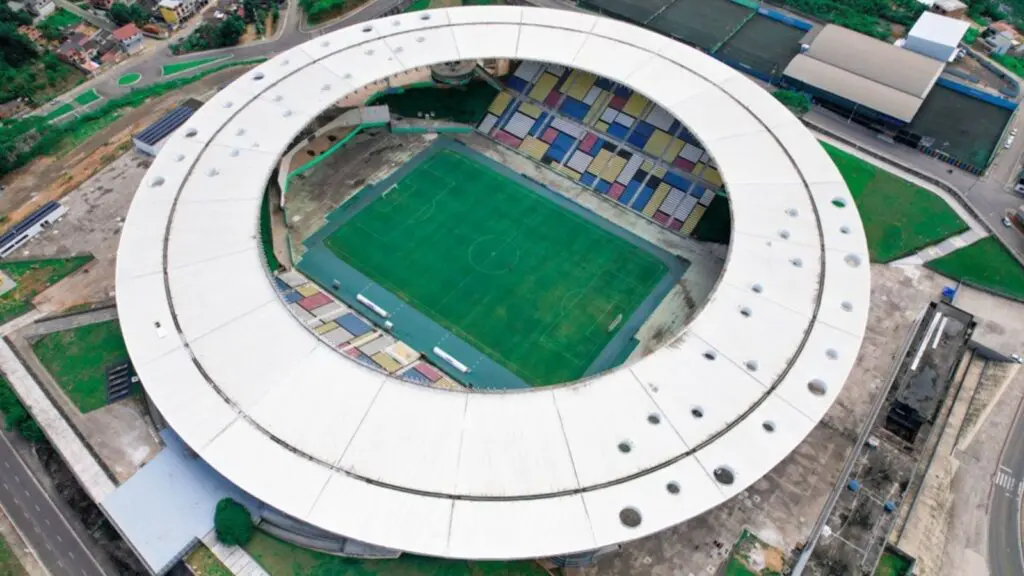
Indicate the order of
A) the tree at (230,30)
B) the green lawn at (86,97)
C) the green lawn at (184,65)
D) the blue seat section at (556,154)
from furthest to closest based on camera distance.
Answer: the tree at (230,30), the green lawn at (184,65), the green lawn at (86,97), the blue seat section at (556,154)

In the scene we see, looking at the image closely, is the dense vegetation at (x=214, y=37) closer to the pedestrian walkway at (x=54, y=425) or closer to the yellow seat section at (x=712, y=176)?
the pedestrian walkway at (x=54, y=425)

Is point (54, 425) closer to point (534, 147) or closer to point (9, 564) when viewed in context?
point (9, 564)

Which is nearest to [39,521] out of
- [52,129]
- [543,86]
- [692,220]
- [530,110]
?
[52,129]

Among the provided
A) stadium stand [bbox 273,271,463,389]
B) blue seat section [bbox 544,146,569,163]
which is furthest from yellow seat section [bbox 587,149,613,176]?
stadium stand [bbox 273,271,463,389]

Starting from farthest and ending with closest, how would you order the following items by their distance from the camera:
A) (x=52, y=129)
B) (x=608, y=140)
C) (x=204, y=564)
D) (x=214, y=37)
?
(x=214, y=37) < (x=52, y=129) < (x=608, y=140) < (x=204, y=564)

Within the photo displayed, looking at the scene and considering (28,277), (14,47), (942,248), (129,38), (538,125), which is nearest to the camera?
(28,277)

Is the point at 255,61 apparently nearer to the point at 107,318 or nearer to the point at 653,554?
the point at 107,318

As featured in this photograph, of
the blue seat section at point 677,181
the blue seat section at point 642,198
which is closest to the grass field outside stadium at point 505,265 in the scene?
the blue seat section at point 642,198

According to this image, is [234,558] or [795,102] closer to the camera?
[234,558]
